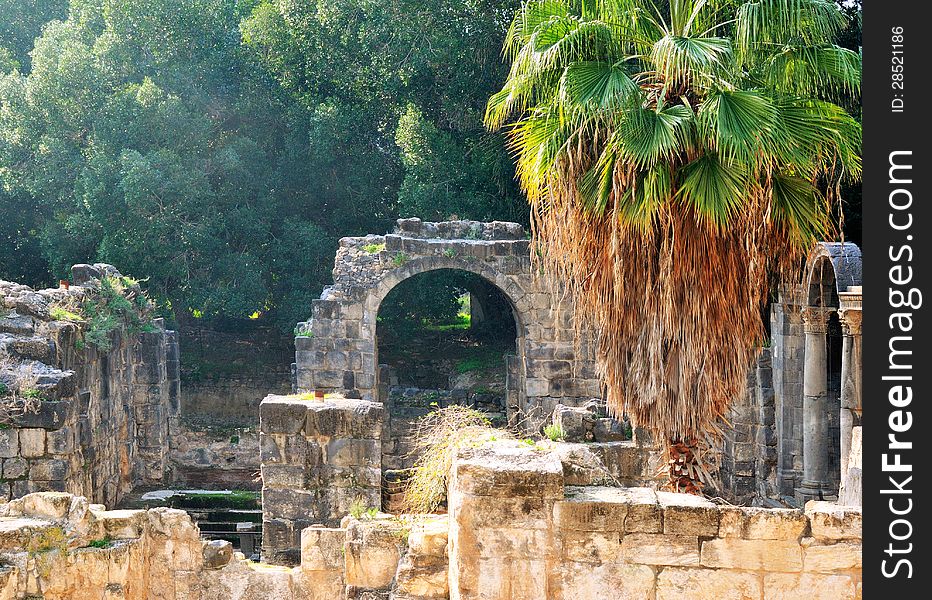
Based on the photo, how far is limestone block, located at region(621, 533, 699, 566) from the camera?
19.4 feet

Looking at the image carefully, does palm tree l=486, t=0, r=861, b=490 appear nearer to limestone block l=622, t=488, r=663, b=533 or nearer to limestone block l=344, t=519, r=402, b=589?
limestone block l=344, t=519, r=402, b=589

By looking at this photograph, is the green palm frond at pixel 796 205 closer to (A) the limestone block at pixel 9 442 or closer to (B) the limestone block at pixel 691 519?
(B) the limestone block at pixel 691 519

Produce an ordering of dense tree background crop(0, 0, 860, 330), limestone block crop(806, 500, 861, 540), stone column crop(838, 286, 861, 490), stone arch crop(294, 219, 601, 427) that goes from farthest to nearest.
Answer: dense tree background crop(0, 0, 860, 330)
stone arch crop(294, 219, 601, 427)
stone column crop(838, 286, 861, 490)
limestone block crop(806, 500, 861, 540)

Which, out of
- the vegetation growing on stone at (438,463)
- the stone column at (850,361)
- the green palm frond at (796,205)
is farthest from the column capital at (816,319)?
the vegetation growing on stone at (438,463)

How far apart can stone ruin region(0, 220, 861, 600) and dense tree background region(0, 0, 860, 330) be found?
446 cm

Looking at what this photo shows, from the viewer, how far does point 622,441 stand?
10.9 m

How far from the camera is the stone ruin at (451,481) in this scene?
5.93 m

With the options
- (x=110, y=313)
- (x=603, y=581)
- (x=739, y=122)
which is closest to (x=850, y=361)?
(x=739, y=122)

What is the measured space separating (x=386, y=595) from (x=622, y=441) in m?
3.87

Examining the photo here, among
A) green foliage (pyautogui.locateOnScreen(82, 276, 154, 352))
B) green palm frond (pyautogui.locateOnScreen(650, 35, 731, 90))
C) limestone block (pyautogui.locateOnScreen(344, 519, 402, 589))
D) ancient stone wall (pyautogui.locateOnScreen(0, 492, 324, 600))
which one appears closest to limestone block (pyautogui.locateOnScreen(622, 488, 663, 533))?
limestone block (pyautogui.locateOnScreen(344, 519, 402, 589))

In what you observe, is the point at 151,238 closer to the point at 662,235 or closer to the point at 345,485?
the point at 345,485

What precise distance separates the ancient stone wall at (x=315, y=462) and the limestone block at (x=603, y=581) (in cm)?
525

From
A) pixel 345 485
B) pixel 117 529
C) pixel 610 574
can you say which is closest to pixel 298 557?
pixel 345 485

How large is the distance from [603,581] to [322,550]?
2.88 meters
